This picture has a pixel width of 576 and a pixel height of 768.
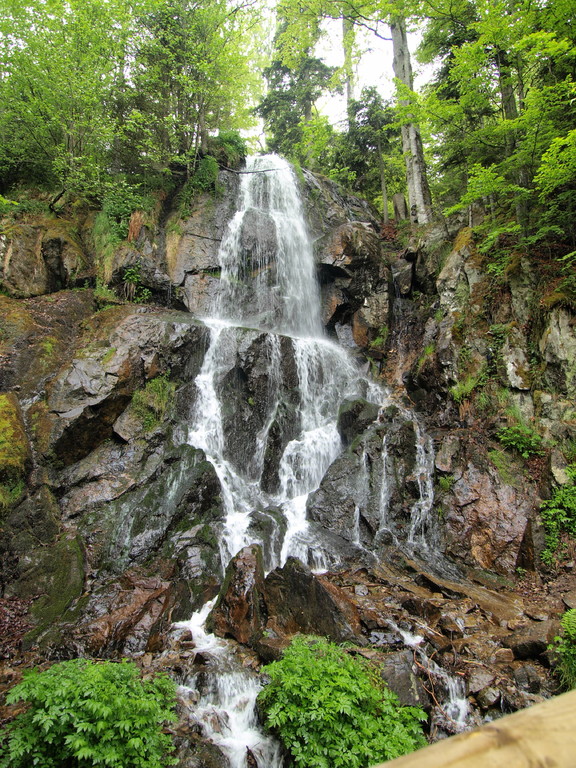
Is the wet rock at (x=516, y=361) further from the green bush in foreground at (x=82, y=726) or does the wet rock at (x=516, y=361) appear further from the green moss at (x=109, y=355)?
the green moss at (x=109, y=355)

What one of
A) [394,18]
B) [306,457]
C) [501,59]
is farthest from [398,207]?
[306,457]

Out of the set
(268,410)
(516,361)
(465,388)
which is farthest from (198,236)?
(516,361)

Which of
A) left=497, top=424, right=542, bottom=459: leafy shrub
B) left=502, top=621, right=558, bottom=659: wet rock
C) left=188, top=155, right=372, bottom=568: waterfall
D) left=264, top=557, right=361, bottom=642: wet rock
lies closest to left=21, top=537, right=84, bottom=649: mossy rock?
left=188, top=155, right=372, bottom=568: waterfall

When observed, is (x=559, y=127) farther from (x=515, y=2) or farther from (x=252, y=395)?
(x=252, y=395)

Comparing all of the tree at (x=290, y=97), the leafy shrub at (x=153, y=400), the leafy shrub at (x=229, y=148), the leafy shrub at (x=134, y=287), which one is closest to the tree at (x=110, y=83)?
the leafy shrub at (x=229, y=148)

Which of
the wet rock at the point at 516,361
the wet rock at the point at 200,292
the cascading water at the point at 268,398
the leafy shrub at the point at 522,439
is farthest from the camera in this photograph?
the wet rock at the point at 200,292

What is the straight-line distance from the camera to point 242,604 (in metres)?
5.80

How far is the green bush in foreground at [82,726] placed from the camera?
297 centimetres

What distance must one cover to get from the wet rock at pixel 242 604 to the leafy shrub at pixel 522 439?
5.91 meters

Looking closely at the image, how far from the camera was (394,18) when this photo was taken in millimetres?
14914

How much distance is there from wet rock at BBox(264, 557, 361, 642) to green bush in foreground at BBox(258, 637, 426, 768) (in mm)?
1434

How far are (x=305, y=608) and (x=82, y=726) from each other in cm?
338

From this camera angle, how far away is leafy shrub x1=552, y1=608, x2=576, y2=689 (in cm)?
442

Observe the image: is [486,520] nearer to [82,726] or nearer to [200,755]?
[200,755]
